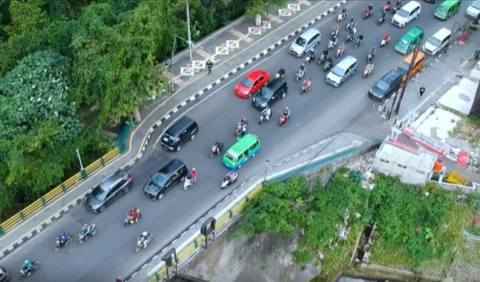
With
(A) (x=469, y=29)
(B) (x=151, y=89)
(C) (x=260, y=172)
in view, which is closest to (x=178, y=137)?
(B) (x=151, y=89)

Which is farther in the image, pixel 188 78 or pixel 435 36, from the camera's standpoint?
pixel 435 36

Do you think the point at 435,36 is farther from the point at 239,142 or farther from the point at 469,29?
the point at 239,142

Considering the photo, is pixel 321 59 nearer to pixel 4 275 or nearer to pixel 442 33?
pixel 442 33

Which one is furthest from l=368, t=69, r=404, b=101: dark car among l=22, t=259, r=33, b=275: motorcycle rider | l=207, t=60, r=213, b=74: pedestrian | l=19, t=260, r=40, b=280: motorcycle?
l=22, t=259, r=33, b=275: motorcycle rider

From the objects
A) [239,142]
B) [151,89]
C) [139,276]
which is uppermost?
[151,89]

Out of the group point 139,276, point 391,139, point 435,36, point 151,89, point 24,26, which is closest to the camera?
point 139,276

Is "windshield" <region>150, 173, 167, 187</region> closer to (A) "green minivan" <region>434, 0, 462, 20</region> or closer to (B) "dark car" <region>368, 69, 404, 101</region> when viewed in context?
(B) "dark car" <region>368, 69, 404, 101</region>

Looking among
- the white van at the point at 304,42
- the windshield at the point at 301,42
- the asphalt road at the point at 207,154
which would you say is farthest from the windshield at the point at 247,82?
the windshield at the point at 301,42
